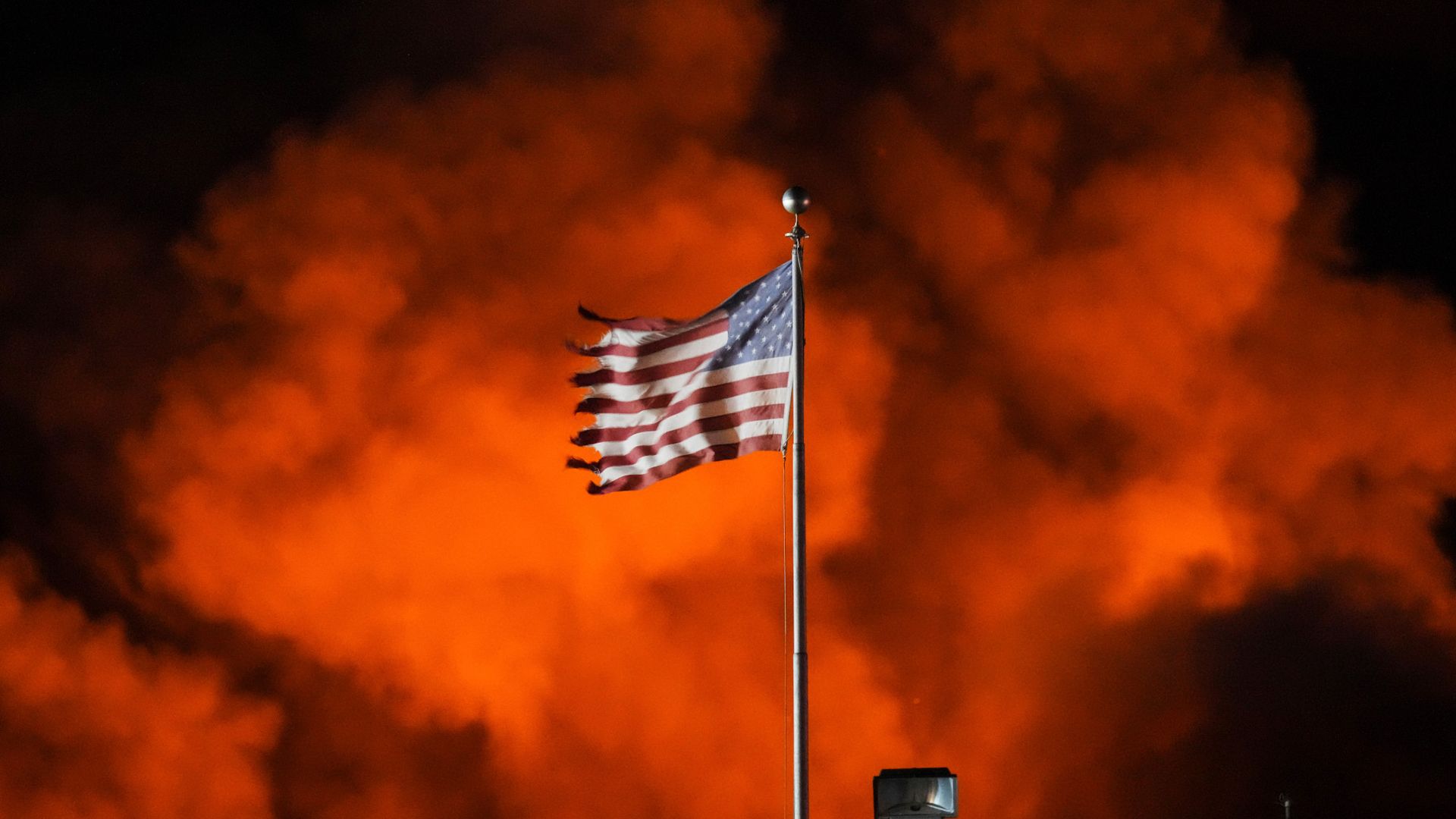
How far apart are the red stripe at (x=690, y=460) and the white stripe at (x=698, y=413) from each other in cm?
21

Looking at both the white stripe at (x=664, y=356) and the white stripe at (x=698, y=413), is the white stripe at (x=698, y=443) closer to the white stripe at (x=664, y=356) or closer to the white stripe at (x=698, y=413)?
the white stripe at (x=698, y=413)

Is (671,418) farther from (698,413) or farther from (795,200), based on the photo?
(795,200)

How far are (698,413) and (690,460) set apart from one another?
0.32m

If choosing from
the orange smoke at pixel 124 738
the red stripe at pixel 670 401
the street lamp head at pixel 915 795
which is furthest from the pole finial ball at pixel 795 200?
the orange smoke at pixel 124 738

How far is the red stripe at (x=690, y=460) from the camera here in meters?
8.76

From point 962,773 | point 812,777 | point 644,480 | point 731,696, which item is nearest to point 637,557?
point 731,696

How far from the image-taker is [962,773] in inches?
735

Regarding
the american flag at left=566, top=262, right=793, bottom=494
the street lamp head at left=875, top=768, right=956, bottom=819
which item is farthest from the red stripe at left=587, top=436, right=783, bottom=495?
the street lamp head at left=875, top=768, right=956, bottom=819

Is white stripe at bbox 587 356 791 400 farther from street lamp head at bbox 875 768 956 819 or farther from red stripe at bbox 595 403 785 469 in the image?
street lamp head at bbox 875 768 956 819

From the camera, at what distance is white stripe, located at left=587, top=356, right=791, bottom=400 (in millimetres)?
8852

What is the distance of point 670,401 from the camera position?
30.0ft

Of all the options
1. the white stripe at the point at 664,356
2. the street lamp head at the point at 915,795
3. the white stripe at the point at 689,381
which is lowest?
the street lamp head at the point at 915,795

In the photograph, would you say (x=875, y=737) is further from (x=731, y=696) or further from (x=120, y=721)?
(x=120, y=721)

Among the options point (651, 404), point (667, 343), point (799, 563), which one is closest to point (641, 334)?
point (667, 343)
